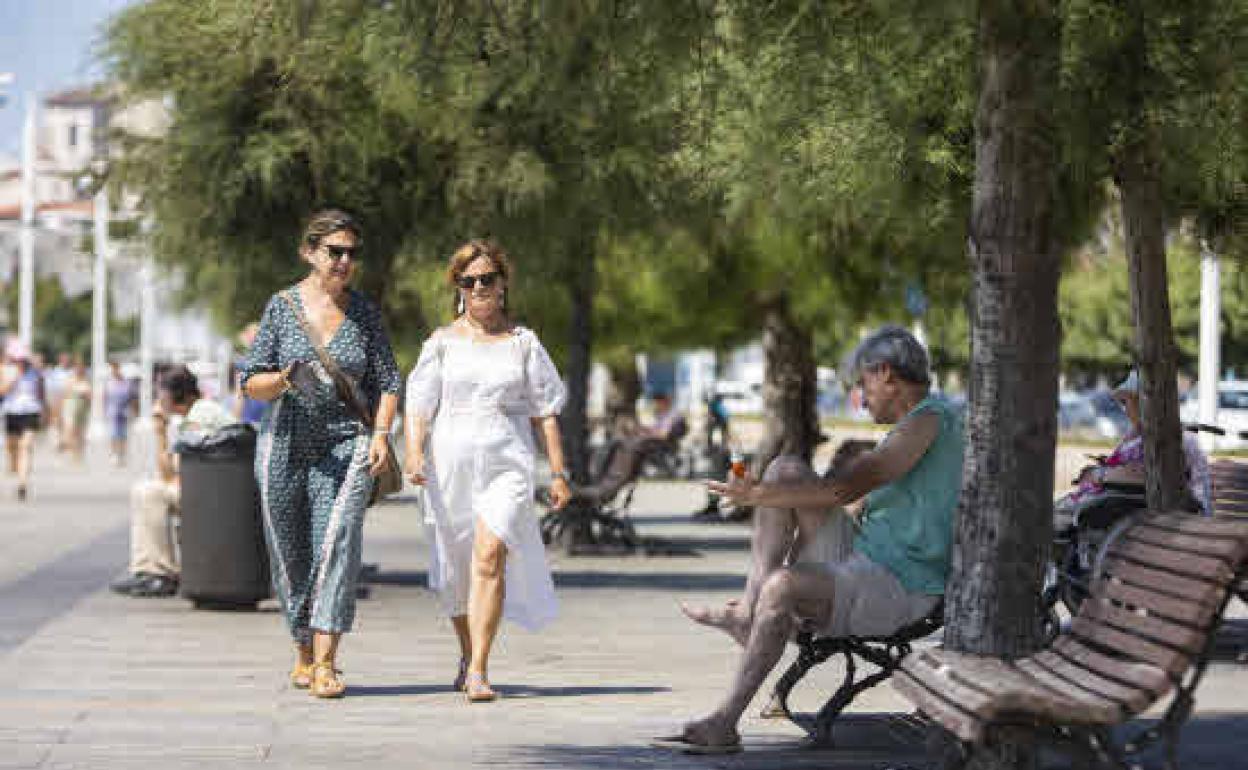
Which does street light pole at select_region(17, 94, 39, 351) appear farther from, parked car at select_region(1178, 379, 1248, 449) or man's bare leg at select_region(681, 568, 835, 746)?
man's bare leg at select_region(681, 568, 835, 746)

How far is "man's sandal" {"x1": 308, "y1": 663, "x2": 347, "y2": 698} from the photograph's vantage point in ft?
31.5

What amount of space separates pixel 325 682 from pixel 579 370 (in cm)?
1042

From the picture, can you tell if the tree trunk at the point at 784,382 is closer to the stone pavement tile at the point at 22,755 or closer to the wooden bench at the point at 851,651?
the wooden bench at the point at 851,651

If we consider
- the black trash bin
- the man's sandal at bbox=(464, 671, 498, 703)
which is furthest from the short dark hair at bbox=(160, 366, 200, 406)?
the man's sandal at bbox=(464, 671, 498, 703)

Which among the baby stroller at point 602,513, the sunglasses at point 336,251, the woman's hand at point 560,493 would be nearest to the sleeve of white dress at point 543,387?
the woman's hand at point 560,493

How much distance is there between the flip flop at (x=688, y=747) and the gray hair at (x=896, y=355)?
1343mm

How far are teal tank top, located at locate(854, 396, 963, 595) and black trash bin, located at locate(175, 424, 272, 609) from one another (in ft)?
19.3

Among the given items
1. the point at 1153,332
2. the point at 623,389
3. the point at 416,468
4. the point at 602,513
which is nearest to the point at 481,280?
the point at 416,468

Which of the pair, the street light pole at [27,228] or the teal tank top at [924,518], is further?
the street light pole at [27,228]

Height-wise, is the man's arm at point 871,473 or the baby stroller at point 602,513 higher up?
the man's arm at point 871,473

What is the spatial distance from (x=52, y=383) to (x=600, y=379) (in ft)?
260

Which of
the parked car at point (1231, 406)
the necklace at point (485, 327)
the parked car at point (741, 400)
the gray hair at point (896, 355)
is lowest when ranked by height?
the parked car at point (741, 400)

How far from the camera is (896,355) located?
8289 millimetres

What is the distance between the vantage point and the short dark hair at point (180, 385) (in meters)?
14.3
